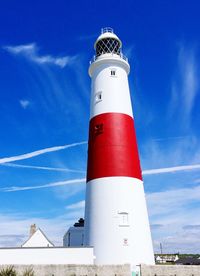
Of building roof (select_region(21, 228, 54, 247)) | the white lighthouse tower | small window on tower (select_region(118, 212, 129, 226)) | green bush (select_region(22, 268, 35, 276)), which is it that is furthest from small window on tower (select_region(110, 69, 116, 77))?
building roof (select_region(21, 228, 54, 247))

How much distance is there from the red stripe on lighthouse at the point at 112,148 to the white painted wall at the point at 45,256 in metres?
4.93

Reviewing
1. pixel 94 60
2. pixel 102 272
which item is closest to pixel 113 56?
pixel 94 60

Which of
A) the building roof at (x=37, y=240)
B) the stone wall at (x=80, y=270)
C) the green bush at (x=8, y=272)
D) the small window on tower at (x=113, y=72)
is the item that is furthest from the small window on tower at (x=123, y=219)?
the building roof at (x=37, y=240)

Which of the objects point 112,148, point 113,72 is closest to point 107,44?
point 113,72

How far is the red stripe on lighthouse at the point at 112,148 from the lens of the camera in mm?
22094

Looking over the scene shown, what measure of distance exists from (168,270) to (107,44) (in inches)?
681

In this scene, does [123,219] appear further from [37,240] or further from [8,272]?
[37,240]

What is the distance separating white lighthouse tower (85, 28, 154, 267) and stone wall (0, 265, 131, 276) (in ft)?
7.57

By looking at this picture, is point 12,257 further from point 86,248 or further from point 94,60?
point 94,60

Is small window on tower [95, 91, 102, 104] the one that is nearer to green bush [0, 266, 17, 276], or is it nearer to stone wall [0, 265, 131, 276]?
stone wall [0, 265, 131, 276]

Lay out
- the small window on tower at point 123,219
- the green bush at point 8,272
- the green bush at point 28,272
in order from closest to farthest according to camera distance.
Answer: the green bush at point 8,272, the green bush at point 28,272, the small window on tower at point 123,219

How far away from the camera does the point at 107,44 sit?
2655cm

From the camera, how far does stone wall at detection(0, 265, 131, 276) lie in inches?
708

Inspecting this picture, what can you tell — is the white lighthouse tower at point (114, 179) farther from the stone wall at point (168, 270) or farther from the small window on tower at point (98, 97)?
the stone wall at point (168, 270)
